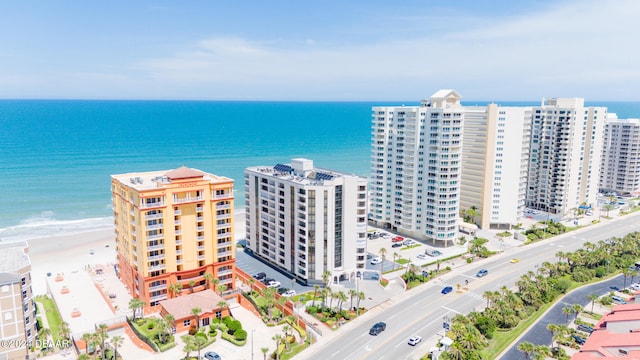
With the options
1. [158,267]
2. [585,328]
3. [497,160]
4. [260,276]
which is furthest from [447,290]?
[158,267]

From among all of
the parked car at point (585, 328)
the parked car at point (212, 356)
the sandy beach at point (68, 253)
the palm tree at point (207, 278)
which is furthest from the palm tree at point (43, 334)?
the parked car at point (585, 328)

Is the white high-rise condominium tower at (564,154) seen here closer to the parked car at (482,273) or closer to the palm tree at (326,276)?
the parked car at (482,273)

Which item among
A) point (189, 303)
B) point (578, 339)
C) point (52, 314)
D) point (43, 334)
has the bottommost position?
point (52, 314)

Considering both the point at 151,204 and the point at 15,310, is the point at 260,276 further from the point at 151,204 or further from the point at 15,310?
the point at 15,310

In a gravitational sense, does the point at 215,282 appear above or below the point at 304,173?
below

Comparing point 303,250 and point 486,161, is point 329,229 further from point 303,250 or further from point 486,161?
point 486,161

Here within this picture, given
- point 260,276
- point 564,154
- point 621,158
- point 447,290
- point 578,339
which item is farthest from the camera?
point 621,158
